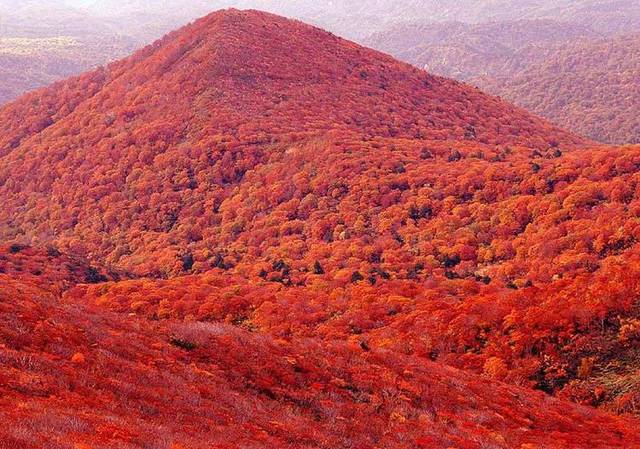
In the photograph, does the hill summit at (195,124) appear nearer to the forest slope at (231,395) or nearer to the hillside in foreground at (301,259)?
the hillside in foreground at (301,259)

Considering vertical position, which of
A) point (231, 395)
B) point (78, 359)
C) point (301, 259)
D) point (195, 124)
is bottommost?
point (301, 259)

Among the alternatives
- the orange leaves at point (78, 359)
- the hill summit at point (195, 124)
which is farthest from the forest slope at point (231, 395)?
the hill summit at point (195, 124)

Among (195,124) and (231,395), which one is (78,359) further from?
(195,124)

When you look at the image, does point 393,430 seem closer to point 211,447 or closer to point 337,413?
point 337,413

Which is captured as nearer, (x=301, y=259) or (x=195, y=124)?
(x=301, y=259)

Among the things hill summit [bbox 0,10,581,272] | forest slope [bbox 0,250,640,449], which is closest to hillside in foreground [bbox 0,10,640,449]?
forest slope [bbox 0,250,640,449]

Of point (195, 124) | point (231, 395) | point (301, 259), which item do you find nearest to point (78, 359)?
point (231, 395)

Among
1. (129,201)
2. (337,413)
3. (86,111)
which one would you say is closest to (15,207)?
(129,201)

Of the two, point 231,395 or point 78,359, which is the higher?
point 78,359
